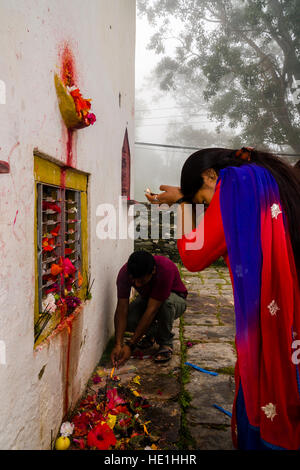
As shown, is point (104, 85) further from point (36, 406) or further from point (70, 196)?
point (36, 406)

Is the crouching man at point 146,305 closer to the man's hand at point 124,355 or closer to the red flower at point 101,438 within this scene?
the man's hand at point 124,355

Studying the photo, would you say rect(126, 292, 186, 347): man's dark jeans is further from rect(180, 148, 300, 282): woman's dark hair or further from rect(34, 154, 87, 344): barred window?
rect(180, 148, 300, 282): woman's dark hair

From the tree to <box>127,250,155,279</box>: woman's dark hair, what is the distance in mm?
14331

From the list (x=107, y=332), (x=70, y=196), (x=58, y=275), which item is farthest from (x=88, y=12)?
(x=107, y=332)

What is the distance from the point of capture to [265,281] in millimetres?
1584

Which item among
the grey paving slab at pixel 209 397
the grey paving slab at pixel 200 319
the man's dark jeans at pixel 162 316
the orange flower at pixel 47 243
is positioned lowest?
the grey paving slab at pixel 209 397

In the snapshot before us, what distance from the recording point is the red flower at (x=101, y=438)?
212 cm

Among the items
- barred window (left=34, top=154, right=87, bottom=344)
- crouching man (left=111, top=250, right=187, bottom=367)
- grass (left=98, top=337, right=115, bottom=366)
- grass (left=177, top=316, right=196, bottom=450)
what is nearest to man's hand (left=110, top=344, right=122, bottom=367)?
crouching man (left=111, top=250, right=187, bottom=367)

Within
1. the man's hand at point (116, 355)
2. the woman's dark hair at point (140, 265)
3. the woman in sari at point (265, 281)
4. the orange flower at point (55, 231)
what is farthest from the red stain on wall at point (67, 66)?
the man's hand at point (116, 355)

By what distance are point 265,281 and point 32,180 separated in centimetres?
121

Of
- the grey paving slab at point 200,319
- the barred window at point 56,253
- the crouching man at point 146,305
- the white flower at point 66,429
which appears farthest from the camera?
the grey paving slab at point 200,319

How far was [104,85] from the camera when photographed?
350cm

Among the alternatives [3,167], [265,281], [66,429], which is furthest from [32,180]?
[66,429]

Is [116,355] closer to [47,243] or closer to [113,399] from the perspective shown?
[113,399]
